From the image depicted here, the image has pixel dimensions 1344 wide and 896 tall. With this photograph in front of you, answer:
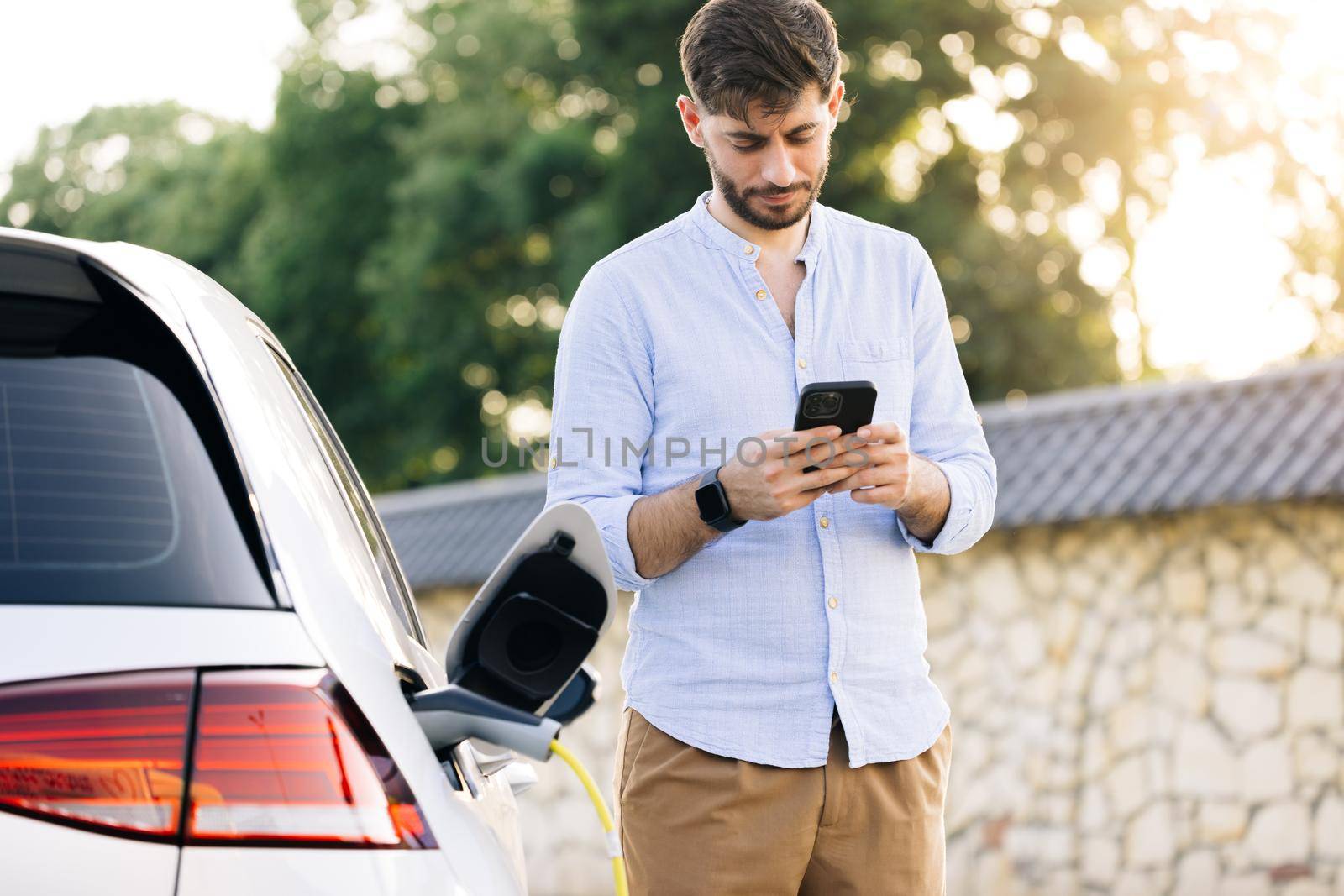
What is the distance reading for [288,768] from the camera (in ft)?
4.42

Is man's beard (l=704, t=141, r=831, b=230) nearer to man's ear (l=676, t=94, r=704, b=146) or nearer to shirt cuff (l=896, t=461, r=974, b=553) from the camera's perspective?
man's ear (l=676, t=94, r=704, b=146)

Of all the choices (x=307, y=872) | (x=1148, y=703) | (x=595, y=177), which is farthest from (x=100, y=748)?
(x=595, y=177)

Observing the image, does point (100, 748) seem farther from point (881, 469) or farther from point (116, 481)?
point (881, 469)

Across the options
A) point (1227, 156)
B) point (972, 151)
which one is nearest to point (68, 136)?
point (972, 151)

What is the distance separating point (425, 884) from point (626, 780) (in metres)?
0.90

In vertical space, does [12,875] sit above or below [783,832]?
above

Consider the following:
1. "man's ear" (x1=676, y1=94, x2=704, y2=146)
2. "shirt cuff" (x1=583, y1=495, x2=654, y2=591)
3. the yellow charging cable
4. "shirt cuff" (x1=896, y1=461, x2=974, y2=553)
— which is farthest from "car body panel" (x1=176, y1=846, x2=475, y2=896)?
"man's ear" (x1=676, y1=94, x2=704, y2=146)

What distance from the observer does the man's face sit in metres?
2.28

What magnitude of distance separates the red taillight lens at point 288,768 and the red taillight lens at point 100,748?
0.02m

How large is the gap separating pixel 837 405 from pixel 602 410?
38 centimetres

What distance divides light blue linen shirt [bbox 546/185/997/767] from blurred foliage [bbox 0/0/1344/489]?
49.4 feet

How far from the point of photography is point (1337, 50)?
20.7 m

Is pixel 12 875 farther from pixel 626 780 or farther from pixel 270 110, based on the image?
pixel 270 110

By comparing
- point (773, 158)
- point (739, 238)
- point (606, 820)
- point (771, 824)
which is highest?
point (773, 158)
